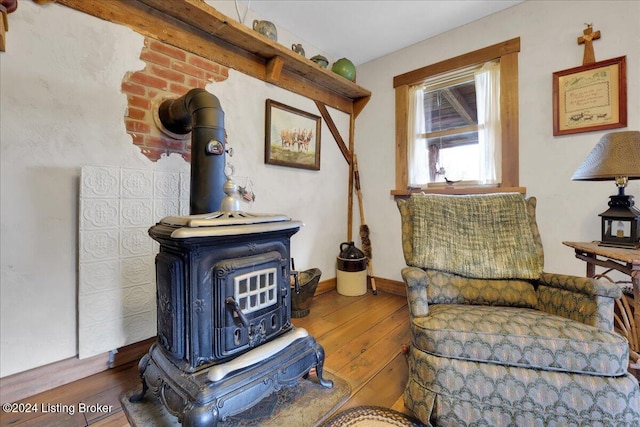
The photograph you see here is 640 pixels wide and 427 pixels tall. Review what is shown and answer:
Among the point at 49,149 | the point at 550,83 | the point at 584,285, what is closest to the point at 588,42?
the point at 550,83

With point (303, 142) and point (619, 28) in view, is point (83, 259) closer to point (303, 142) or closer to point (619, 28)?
point (303, 142)

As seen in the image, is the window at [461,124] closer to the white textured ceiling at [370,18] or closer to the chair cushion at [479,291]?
the white textured ceiling at [370,18]

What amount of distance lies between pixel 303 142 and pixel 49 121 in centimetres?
178

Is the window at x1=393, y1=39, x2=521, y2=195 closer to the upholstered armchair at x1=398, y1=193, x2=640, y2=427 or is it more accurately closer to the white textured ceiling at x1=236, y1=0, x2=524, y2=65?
the white textured ceiling at x1=236, y1=0, x2=524, y2=65

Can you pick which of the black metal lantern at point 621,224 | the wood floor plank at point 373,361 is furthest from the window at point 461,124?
the wood floor plank at point 373,361

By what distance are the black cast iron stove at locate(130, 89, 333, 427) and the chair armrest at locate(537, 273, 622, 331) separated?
1.21 metres

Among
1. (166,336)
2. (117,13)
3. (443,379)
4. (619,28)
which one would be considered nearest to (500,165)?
(619,28)

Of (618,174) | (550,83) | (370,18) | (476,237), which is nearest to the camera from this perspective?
(618,174)

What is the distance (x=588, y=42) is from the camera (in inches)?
77.8

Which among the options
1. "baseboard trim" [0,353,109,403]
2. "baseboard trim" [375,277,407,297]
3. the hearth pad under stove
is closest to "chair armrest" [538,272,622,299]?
the hearth pad under stove

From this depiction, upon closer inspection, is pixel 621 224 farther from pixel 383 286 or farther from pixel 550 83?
pixel 383 286

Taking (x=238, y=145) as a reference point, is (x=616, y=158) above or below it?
below

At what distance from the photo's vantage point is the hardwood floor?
1.20 metres

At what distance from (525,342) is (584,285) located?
0.44 meters
